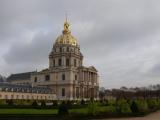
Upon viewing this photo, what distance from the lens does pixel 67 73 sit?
307 feet

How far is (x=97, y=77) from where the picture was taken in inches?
4129

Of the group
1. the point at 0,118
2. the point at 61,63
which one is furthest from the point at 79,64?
the point at 0,118

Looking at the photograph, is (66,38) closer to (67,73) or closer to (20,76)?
(67,73)

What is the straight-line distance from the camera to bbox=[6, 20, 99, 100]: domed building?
307 ft

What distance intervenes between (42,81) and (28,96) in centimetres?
1532

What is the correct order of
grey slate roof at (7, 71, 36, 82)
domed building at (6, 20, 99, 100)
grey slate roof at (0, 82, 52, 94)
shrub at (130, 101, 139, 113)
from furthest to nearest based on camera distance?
grey slate roof at (7, 71, 36, 82) < domed building at (6, 20, 99, 100) < grey slate roof at (0, 82, 52, 94) < shrub at (130, 101, 139, 113)

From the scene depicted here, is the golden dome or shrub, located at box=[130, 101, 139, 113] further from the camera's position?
the golden dome

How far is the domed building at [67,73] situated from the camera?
9356 cm

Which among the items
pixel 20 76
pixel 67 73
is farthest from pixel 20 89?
pixel 20 76

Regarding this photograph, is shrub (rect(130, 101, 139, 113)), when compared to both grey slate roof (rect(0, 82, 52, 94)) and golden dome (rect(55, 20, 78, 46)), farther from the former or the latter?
golden dome (rect(55, 20, 78, 46))

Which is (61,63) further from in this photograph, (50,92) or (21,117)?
(21,117)

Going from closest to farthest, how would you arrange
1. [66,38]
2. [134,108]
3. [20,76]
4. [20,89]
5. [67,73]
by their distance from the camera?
[134,108] < [20,89] < [67,73] < [66,38] < [20,76]

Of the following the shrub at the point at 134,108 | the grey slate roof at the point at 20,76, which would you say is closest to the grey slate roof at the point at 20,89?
the grey slate roof at the point at 20,76

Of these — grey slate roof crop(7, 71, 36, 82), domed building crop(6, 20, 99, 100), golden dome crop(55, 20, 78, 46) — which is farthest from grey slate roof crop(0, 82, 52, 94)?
grey slate roof crop(7, 71, 36, 82)
